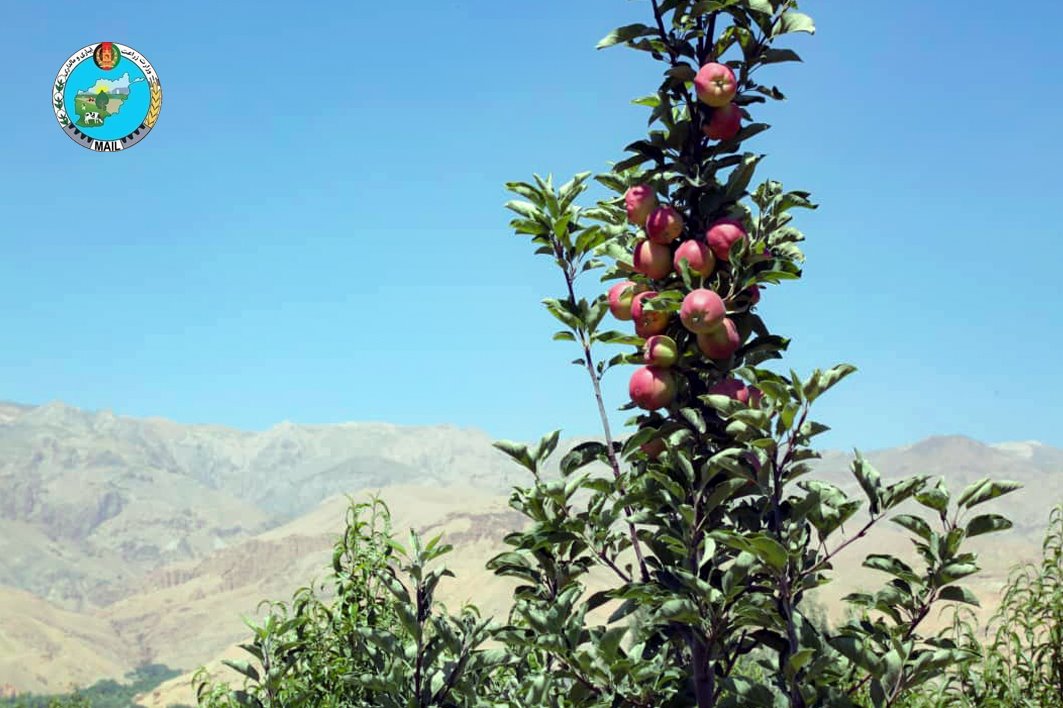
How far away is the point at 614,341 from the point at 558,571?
44.1 inches

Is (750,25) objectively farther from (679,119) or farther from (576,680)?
(576,680)

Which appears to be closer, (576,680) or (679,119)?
(576,680)

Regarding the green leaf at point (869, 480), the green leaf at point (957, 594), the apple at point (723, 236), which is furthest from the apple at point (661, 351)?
the green leaf at point (957, 594)

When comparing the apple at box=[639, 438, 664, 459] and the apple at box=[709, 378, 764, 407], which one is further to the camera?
the apple at box=[639, 438, 664, 459]

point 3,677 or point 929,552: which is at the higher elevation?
point 929,552

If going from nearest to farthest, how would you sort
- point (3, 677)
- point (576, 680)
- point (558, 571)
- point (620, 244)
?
point (576, 680) < point (558, 571) < point (620, 244) < point (3, 677)

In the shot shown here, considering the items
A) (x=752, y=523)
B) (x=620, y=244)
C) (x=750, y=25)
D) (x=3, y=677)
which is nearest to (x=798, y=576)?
(x=752, y=523)

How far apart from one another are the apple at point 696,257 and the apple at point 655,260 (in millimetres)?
135

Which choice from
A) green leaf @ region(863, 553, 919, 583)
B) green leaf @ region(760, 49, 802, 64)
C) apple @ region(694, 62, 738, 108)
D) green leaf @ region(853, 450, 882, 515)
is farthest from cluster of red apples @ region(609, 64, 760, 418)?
green leaf @ region(863, 553, 919, 583)

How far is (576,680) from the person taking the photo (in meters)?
4.16

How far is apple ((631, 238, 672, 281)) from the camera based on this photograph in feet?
14.9

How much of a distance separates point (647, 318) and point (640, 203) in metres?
0.53

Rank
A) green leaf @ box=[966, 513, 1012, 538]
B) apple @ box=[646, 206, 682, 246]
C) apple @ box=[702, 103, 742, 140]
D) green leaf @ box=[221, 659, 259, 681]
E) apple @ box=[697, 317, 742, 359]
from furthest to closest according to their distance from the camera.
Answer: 1. green leaf @ box=[221, 659, 259, 681]
2. apple @ box=[702, 103, 742, 140]
3. apple @ box=[646, 206, 682, 246]
4. apple @ box=[697, 317, 742, 359]
5. green leaf @ box=[966, 513, 1012, 538]

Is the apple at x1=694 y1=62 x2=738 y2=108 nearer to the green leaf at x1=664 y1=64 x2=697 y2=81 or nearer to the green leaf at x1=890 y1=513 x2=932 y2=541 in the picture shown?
the green leaf at x1=664 y1=64 x2=697 y2=81
